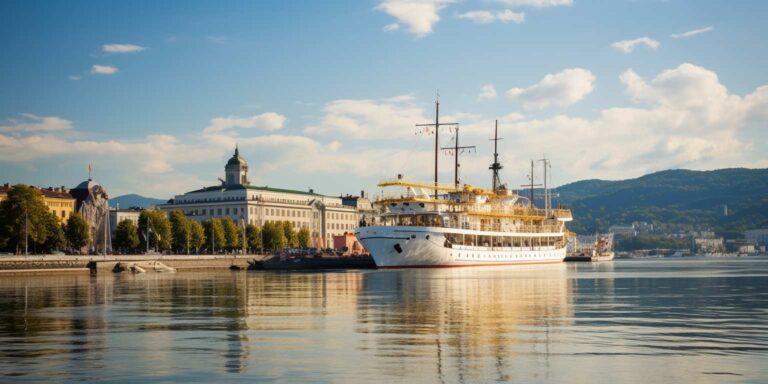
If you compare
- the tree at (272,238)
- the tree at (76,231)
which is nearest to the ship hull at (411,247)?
the tree at (76,231)

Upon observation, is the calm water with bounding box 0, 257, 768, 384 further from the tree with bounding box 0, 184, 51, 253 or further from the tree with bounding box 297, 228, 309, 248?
the tree with bounding box 297, 228, 309, 248

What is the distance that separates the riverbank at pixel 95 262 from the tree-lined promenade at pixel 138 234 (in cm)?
812

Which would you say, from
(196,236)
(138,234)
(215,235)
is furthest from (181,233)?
(215,235)

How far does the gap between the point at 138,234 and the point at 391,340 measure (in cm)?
13103

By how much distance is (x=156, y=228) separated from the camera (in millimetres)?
148625

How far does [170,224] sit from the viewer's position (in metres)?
152

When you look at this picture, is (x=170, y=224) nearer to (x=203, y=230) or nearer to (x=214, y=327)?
(x=203, y=230)

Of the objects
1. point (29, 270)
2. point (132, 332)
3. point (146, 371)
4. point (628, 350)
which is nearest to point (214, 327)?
point (132, 332)

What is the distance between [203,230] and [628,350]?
140779 millimetres

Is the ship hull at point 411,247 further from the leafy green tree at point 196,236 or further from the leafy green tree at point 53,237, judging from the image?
the leafy green tree at point 53,237

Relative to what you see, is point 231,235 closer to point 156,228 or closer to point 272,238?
point 272,238

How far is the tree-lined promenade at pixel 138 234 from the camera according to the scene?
118875 millimetres

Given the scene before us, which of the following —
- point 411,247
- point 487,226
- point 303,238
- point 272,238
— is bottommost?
point 411,247

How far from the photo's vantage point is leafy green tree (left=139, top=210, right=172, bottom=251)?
147m
